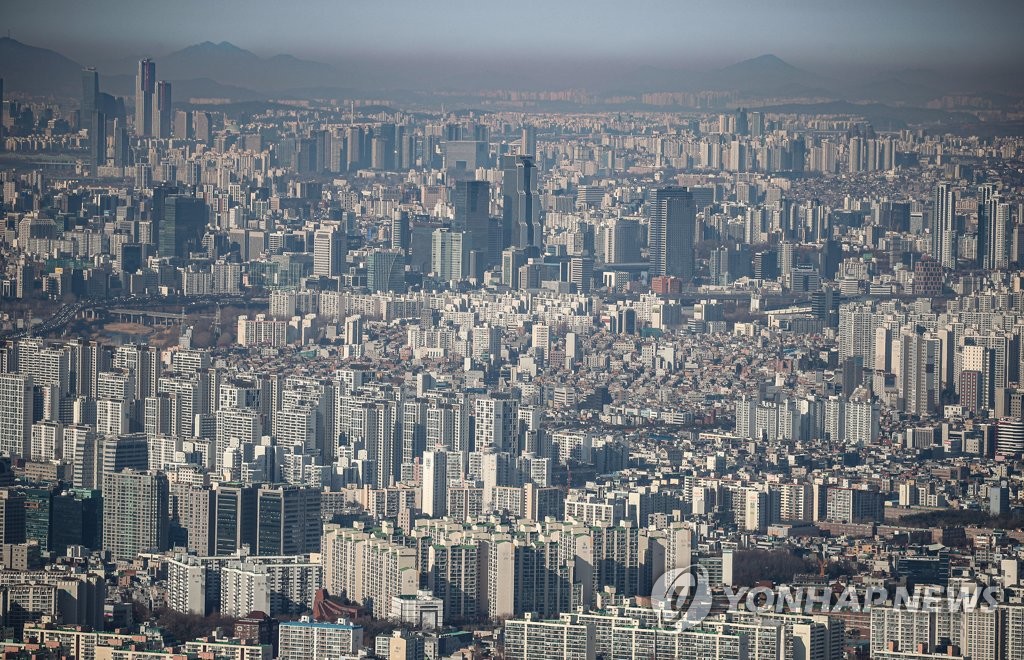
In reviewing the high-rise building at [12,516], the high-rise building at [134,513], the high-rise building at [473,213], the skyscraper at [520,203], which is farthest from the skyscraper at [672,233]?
the high-rise building at [12,516]

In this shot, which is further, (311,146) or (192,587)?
(311,146)

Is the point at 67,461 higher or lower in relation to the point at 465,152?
lower

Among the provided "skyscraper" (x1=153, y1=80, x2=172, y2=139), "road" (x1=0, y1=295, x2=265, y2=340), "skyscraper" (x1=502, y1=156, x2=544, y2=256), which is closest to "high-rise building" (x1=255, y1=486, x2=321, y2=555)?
"road" (x1=0, y1=295, x2=265, y2=340)

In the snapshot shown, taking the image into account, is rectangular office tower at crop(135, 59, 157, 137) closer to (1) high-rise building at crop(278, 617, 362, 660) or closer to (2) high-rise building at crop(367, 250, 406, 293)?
(2) high-rise building at crop(367, 250, 406, 293)

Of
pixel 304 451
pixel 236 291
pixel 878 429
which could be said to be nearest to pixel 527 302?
pixel 236 291

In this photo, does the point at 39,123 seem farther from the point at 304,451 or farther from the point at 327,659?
the point at 327,659

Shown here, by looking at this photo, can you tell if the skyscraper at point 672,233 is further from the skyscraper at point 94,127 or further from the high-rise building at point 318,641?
the high-rise building at point 318,641
